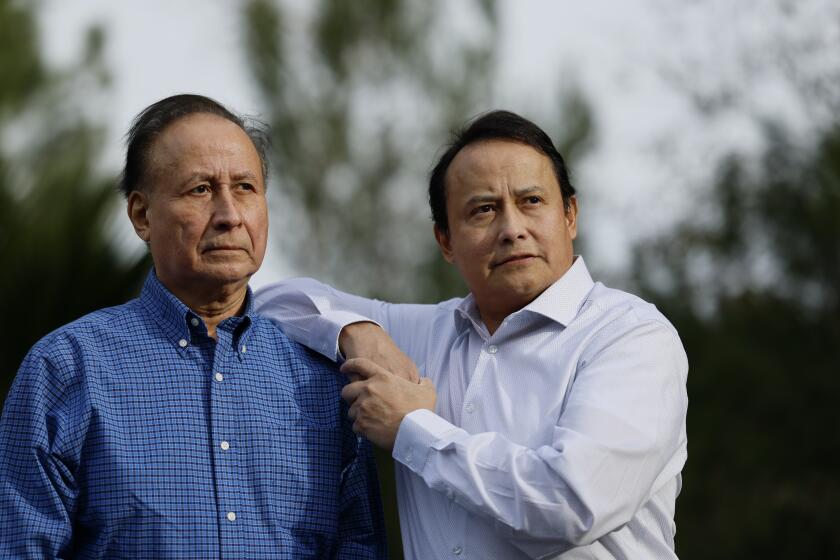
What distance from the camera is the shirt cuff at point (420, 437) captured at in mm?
2631

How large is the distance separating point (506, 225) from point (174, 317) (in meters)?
0.86

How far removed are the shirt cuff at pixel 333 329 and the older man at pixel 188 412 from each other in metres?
0.05

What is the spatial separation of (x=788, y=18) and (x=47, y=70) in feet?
22.2

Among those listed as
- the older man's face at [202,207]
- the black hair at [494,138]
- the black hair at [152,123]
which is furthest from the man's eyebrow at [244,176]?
the black hair at [494,138]

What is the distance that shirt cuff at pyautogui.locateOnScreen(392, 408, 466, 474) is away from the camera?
2.63m

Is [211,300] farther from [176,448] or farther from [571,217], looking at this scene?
[571,217]

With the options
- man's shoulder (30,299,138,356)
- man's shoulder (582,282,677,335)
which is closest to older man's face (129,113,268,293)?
man's shoulder (30,299,138,356)

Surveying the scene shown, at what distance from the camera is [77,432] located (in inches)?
99.9

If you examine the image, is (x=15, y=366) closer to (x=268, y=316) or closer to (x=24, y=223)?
(x=24, y=223)

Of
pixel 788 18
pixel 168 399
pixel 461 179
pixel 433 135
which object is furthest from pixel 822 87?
pixel 168 399

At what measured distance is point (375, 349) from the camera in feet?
9.72

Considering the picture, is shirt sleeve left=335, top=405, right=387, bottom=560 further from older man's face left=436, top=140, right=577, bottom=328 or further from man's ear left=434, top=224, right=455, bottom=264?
man's ear left=434, top=224, right=455, bottom=264

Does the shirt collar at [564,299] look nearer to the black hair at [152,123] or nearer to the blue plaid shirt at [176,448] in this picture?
the blue plaid shirt at [176,448]

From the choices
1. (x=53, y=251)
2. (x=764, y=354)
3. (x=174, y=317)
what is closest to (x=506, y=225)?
(x=174, y=317)
